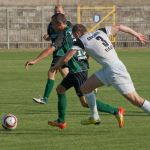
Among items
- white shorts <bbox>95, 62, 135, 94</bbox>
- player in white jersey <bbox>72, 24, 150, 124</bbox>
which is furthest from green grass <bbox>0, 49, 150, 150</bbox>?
white shorts <bbox>95, 62, 135, 94</bbox>

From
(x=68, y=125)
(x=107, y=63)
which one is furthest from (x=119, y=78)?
(x=68, y=125)

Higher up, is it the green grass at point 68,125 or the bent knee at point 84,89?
the bent knee at point 84,89

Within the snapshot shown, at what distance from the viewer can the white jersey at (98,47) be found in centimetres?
1144

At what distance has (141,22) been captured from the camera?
40.6 m

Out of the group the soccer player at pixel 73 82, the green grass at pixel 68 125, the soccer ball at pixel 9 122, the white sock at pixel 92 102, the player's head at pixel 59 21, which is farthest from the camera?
the player's head at pixel 59 21

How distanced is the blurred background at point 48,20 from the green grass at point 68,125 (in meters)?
17.0

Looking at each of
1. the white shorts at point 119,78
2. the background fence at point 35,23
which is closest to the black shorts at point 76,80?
the white shorts at point 119,78

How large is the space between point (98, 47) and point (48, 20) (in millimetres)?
29380

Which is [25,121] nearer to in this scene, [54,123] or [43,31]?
[54,123]

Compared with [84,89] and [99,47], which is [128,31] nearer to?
[99,47]

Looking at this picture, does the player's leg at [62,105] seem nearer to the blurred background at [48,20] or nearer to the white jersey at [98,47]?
the white jersey at [98,47]

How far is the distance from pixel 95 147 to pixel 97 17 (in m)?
30.0

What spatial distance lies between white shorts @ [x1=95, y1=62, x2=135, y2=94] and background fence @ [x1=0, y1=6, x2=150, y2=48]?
27.6 m

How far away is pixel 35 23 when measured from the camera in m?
40.1
